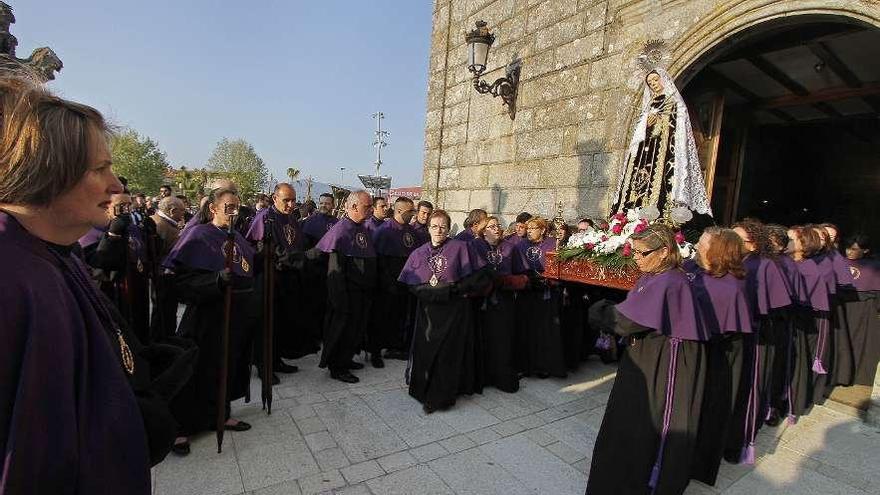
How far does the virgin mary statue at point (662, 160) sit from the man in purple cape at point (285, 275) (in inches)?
162

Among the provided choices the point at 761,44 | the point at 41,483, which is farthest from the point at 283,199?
the point at 761,44

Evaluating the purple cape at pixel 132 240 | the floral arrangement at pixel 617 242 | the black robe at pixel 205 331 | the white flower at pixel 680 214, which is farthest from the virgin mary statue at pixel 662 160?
the purple cape at pixel 132 240

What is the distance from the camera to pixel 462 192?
31.1ft

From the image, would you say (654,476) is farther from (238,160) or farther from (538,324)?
(238,160)

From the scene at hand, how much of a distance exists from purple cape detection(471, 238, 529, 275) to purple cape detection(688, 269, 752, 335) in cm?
228

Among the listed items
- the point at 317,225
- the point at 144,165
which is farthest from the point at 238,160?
the point at 317,225

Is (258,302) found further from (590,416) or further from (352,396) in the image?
(590,416)

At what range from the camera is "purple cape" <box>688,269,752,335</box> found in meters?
3.15

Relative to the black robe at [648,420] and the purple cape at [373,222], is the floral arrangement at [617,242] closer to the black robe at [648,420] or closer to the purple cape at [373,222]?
→ the black robe at [648,420]

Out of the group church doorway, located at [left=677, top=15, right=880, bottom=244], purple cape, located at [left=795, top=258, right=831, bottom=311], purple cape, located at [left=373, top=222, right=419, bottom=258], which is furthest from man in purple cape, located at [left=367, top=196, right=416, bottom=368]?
purple cape, located at [left=795, top=258, right=831, bottom=311]

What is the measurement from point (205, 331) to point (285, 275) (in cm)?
217

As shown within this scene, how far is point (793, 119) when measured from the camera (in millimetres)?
9000

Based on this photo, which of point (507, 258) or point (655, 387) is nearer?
point (655, 387)

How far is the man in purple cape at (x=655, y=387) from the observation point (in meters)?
2.88
